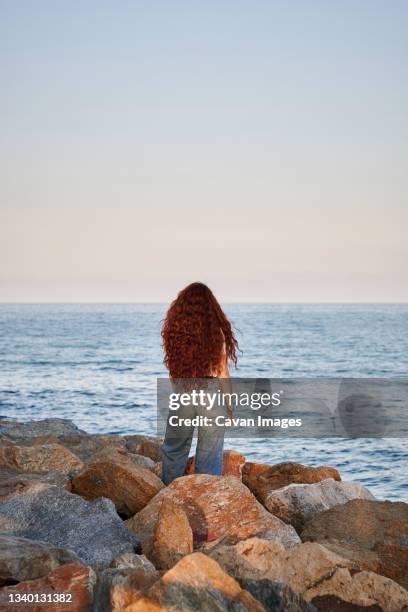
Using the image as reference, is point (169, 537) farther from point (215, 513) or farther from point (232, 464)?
point (232, 464)

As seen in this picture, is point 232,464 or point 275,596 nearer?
point 275,596

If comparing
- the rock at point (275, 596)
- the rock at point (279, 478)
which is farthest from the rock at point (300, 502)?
the rock at point (275, 596)

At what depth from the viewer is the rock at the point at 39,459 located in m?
9.15

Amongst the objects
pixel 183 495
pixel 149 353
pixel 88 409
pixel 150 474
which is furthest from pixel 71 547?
pixel 149 353

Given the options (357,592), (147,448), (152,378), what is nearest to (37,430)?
(147,448)

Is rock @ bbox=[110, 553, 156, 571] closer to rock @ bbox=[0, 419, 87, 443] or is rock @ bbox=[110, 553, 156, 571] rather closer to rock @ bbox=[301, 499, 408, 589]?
rock @ bbox=[301, 499, 408, 589]

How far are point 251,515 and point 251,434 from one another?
11.3m

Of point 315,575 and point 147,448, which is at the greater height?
point 315,575

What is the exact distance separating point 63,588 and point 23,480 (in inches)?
114

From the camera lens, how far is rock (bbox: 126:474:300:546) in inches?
271

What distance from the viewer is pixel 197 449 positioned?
822 centimetres

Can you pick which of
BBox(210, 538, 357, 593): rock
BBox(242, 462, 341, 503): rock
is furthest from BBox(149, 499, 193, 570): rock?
BBox(242, 462, 341, 503): rock

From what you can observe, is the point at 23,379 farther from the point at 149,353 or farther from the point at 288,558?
the point at 288,558

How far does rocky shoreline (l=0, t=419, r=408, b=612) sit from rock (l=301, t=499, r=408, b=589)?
0.01 metres
